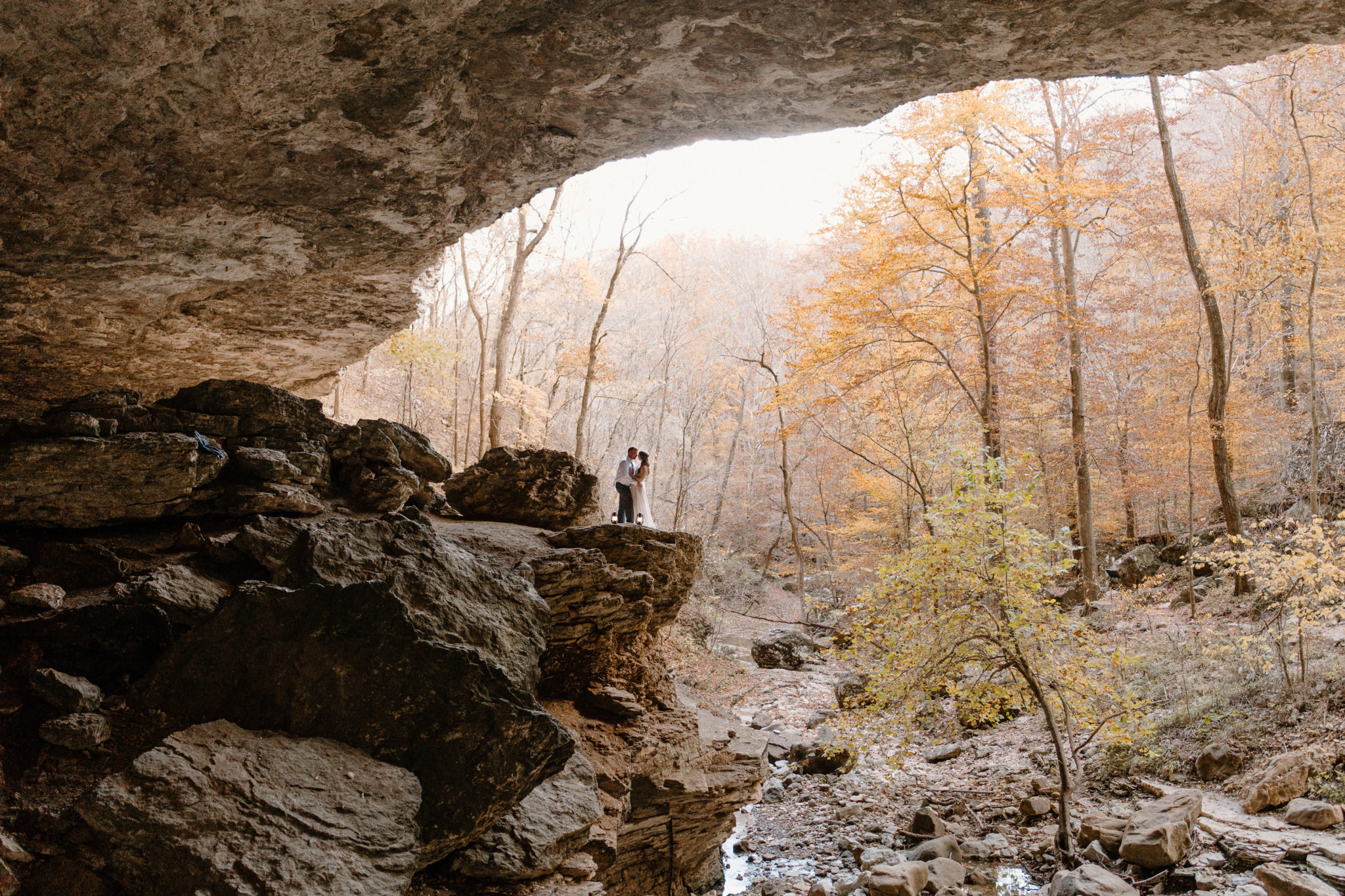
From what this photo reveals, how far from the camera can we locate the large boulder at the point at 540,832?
3.83 metres

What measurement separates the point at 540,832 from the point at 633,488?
5.56m

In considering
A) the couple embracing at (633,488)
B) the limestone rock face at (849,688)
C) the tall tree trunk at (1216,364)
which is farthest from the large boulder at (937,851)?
the tall tree trunk at (1216,364)

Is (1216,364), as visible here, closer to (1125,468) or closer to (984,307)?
(984,307)

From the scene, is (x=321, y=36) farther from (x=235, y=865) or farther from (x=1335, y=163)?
(x=1335, y=163)

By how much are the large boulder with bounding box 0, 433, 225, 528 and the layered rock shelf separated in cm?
1

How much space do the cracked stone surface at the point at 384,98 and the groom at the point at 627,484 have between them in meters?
4.13

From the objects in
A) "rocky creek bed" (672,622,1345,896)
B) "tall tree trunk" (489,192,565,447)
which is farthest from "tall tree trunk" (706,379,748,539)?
"rocky creek bed" (672,622,1345,896)

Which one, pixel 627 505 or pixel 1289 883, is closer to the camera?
pixel 1289 883

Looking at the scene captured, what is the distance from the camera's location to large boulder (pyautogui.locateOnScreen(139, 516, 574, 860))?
3547mm

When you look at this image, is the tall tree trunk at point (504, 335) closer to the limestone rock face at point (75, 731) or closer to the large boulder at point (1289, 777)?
the limestone rock face at point (75, 731)

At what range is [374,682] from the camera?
3709 mm

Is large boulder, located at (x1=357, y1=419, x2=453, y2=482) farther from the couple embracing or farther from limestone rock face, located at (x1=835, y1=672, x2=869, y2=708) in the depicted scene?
limestone rock face, located at (x1=835, y1=672, x2=869, y2=708)

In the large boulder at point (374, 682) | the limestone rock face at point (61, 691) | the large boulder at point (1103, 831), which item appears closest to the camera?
the limestone rock face at point (61, 691)

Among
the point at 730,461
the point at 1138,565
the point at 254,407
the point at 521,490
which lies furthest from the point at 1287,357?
the point at 254,407
